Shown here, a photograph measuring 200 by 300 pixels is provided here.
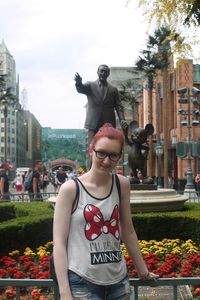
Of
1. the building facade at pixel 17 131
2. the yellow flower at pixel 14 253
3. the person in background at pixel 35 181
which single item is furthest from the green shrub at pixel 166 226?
the building facade at pixel 17 131

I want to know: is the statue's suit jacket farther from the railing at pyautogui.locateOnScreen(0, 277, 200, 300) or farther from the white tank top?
the white tank top

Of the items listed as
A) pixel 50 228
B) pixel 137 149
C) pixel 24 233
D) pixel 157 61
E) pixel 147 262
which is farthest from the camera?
pixel 157 61

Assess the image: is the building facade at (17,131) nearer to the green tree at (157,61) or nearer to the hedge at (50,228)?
the green tree at (157,61)

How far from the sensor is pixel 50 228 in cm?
961

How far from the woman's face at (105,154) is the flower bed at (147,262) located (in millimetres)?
2480

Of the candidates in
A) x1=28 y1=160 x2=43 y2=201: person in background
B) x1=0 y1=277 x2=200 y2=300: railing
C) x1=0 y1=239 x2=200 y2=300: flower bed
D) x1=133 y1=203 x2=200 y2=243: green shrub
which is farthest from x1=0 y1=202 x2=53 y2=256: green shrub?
x1=28 y1=160 x2=43 y2=201: person in background

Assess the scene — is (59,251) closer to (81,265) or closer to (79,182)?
(81,265)

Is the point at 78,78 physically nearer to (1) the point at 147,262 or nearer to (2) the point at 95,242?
(1) the point at 147,262

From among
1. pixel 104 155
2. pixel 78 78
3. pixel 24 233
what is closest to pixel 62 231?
pixel 104 155

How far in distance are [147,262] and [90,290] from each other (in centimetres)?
437

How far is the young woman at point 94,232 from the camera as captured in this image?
9.25ft

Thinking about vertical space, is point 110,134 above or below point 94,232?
above

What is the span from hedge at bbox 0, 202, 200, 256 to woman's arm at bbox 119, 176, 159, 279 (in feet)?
18.2

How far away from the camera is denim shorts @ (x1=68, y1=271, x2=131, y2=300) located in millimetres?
2803
